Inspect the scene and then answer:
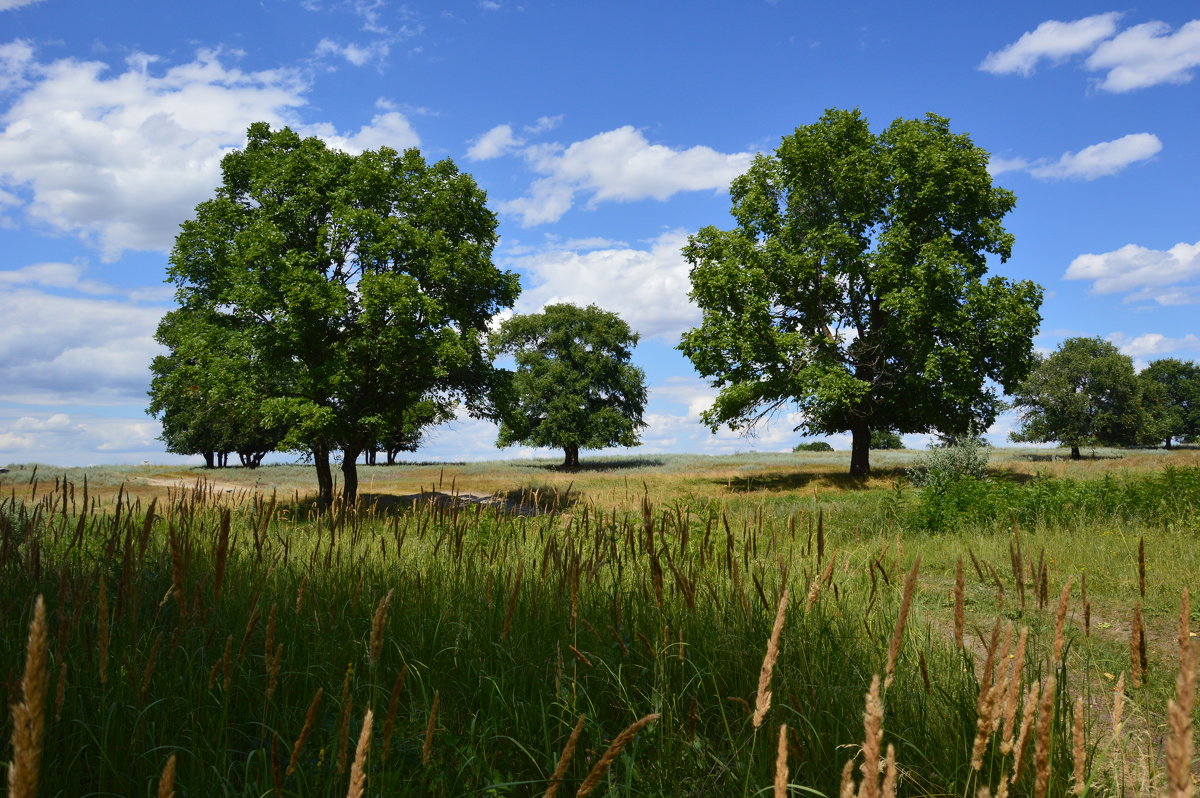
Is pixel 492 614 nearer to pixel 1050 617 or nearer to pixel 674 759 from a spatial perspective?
pixel 674 759

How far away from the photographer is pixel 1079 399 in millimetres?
49688

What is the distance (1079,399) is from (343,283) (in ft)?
164

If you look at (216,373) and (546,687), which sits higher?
(216,373)

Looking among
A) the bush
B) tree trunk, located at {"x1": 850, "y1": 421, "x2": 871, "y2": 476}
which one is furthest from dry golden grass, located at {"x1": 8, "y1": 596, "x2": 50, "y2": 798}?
tree trunk, located at {"x1": 850, "y1": 421, "x2": 871, "y2": 476}

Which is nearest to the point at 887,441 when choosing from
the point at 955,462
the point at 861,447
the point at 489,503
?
the point at 861,447

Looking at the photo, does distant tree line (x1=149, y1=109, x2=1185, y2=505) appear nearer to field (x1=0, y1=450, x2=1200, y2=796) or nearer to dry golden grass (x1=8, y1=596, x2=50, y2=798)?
field (x1=0, y1=450, x2=1200, y2=796)

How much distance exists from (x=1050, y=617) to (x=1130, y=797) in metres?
3.30

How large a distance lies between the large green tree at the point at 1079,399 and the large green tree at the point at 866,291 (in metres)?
27.5

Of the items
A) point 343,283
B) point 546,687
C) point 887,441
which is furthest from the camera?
point 887,441

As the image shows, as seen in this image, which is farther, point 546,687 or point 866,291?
point 866,291

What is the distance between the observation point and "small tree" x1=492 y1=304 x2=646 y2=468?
4484 centimetres

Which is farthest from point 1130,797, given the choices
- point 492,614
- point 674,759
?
point 492,614

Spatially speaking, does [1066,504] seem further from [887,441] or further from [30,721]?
[887,441]

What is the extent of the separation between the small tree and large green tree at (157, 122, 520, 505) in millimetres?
20356
